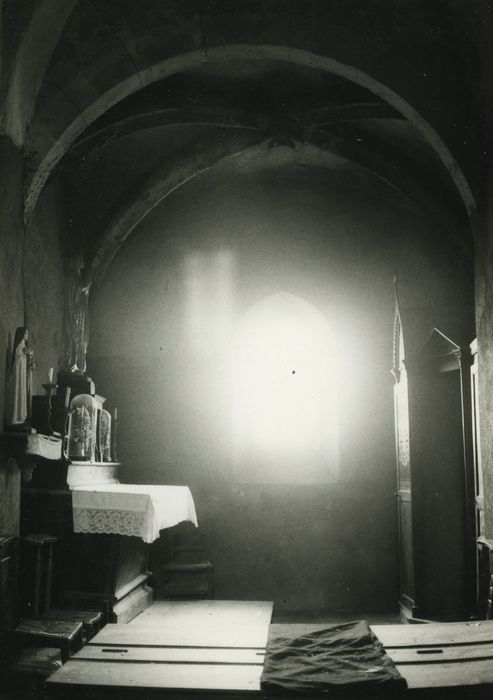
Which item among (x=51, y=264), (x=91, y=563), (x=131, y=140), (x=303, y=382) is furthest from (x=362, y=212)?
(x=91, y=563)

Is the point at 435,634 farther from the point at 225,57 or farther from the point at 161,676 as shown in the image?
the point at 225,57

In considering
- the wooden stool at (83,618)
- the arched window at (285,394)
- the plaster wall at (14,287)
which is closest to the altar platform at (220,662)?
the wooden stool at (83,618)

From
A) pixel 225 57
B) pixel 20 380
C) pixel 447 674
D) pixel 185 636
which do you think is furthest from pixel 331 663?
pixel 225 57

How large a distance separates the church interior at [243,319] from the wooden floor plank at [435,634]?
0.22 feet

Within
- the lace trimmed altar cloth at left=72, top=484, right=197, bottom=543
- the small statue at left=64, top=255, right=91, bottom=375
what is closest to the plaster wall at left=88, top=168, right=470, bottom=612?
the small statue at left=64, top=255, right=91, bottom=375

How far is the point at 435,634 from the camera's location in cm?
427

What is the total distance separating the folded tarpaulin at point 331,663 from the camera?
324 cm

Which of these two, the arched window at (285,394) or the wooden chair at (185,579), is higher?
the arched window at (285,394)

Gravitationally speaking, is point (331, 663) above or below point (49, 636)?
above

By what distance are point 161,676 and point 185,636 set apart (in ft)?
3.31

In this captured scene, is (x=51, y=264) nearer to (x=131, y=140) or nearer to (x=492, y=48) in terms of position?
(x=131, y=140)

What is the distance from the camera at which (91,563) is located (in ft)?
21.5

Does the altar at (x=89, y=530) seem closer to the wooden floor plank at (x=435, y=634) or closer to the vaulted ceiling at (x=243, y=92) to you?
the vaulted ceiling at (x=243, y=92)

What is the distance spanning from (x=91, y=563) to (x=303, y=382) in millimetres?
4037
